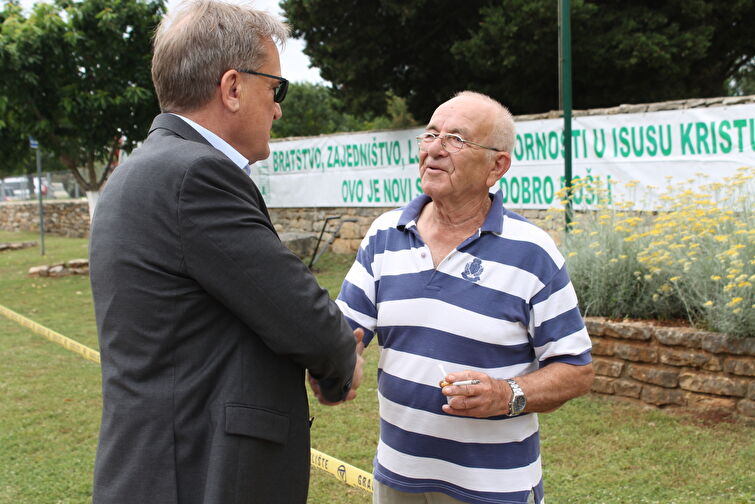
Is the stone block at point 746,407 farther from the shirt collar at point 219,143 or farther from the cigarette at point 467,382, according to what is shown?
the shirt collar at point 219,143

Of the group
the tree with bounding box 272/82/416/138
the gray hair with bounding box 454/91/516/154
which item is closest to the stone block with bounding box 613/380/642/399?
the gray hair with bounding box 454/91/516/154

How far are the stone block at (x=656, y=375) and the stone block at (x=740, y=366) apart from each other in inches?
13.0

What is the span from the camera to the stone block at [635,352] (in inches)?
189

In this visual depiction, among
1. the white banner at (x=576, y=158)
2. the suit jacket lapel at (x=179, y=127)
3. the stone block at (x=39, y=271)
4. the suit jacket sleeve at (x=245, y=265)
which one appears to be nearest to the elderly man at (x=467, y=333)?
the suit jacket sleeve at (x=245, y=265)

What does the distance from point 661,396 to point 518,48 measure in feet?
24.4

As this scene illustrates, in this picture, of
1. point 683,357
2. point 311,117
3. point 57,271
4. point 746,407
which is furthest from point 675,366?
point 311,117

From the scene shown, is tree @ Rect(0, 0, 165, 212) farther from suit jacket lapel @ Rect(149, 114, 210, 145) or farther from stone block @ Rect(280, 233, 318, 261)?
suit jacket lapel @ Rect(149, 114, 210, 145)

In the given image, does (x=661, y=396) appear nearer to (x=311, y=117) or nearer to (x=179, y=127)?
A: (x=179, y=127)

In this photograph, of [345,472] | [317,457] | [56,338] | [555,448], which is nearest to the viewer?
[345,472]

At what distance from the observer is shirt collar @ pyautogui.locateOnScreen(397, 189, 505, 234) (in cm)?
219

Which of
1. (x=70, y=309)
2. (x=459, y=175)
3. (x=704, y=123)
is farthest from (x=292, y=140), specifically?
(x=459, y=175)

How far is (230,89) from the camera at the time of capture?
1679 mm

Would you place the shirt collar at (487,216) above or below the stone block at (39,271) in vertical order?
above

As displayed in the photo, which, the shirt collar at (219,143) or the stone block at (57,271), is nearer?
the shirt collar at (219,143)
